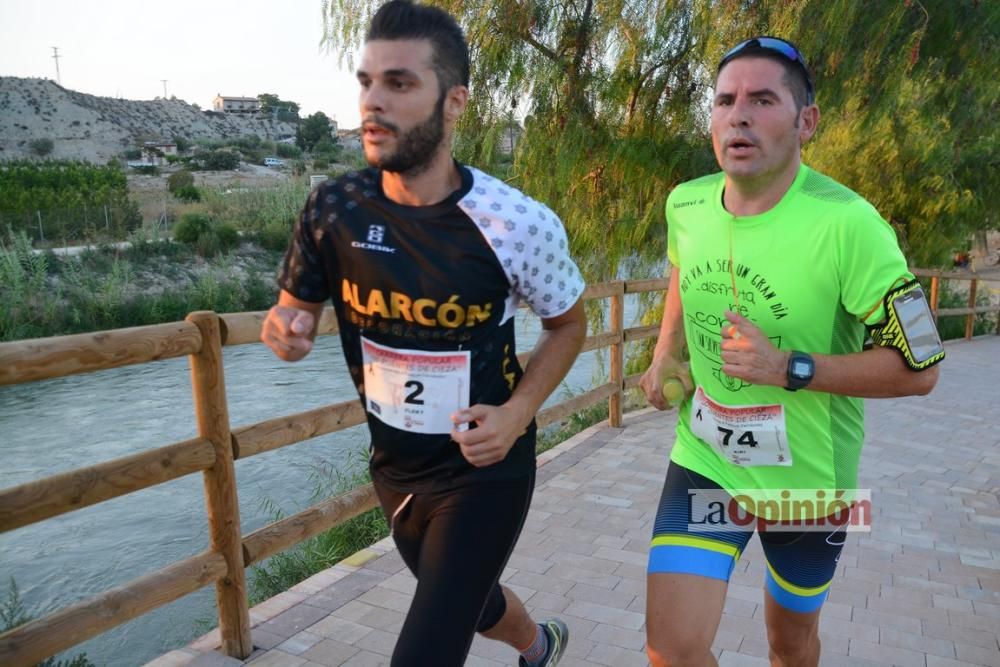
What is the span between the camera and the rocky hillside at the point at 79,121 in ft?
262

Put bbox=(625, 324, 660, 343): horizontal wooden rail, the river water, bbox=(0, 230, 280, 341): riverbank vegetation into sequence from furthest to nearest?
bbox=(0, 230, 280, 341): riverbank vegetation < bbox=(625, 324, 660, 343): horizontal wooden rail < the river water

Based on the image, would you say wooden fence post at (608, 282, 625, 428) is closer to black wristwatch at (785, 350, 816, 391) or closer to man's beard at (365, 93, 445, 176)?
black wristwatch at (785, 350, 816, 391)

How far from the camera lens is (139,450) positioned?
999 centimetres

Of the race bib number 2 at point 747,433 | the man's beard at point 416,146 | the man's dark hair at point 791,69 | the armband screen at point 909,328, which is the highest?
the man's dark hair at point 791,69

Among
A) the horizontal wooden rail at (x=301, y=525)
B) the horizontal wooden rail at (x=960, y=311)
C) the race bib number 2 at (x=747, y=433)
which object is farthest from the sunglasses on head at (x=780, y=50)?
the horizontal wooden rail at (x=960, y=311)

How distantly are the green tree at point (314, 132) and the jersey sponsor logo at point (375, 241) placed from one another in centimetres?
8181

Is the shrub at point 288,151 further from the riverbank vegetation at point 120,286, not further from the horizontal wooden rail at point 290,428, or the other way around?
the horizontal wooden rail at point 290,428

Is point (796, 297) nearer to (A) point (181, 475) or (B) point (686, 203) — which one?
(B) point (686, 203)

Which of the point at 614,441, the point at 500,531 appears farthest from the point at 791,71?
the point at 614,441

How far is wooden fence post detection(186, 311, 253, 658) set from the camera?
303 centimetres

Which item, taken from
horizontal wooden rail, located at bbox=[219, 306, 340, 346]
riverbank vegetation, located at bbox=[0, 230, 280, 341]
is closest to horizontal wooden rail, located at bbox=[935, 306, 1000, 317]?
horizontal wooden rail, located at bbox=[219, 306, 340, 346]

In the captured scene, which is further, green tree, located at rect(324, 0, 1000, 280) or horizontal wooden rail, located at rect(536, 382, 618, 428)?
green tree, located at rect(324, 0, 1000, 280)

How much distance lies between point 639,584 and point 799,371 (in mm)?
2350

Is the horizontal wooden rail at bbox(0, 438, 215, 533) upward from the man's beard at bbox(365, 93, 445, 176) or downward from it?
downward
